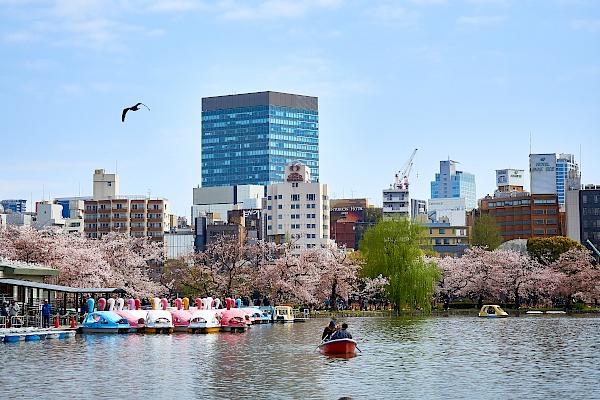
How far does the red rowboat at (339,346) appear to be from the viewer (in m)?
52.3

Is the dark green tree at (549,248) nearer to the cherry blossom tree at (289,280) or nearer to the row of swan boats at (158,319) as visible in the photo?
the cherry blossom tree at (289,280)

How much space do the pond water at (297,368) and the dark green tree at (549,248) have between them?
91373mm

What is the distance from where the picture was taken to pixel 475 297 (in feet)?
509

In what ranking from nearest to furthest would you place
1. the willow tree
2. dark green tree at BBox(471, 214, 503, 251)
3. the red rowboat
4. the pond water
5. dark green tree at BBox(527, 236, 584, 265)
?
the pond water < the red rowboat < the willow tree < dark green tree at BBox(527, 236, 584, 265) < dark green tree at BBox(471, 214, 503, 251)

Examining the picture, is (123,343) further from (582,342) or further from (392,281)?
(392,281)

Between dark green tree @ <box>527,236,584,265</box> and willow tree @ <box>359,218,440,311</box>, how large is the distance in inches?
1787

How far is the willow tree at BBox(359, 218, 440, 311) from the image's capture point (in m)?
112

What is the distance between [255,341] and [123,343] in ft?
30.4

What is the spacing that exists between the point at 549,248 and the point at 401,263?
54.2m

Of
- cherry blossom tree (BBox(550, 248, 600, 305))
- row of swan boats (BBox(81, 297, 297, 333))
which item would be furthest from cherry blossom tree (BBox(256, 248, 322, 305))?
cherry blossom tree (BBox(550, 248, 600, 305))

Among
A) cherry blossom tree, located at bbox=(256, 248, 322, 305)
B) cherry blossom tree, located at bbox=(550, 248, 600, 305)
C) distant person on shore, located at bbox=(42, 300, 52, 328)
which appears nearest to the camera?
distant person on shore, located at bbox=(42, 300, 52, 328)

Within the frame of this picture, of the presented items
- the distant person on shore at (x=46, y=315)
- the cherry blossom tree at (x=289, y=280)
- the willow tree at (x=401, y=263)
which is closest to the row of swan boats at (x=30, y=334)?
the distant person on shore at (x=46, y=315)

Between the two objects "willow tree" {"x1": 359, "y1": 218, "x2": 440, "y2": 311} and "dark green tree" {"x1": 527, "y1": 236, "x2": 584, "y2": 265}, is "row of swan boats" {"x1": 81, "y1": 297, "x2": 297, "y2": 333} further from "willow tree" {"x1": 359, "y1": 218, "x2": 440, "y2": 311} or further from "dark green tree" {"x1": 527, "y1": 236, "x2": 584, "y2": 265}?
"dark green tree" {"x1": 527, "y1": 236, "x2": 584, "y2": 265}

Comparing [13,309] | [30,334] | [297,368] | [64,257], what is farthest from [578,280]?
[297,368]
